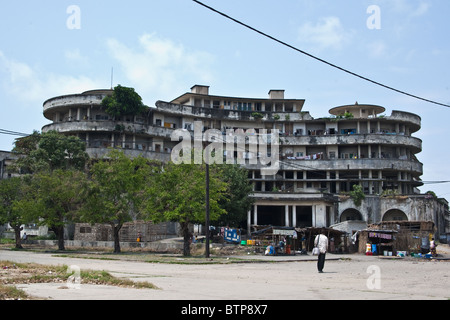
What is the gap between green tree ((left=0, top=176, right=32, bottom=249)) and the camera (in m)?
42.8

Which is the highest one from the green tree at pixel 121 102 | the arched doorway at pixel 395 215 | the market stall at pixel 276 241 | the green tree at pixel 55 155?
the green tree at pixel 121 102

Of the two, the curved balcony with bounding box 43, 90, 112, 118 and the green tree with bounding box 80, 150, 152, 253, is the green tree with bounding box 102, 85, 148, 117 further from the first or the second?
the green tree with bounding box 80, 150, 152, 253

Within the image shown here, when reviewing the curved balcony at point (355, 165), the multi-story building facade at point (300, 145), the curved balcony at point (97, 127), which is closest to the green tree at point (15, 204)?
the multi-story building facade at point (300, 145)

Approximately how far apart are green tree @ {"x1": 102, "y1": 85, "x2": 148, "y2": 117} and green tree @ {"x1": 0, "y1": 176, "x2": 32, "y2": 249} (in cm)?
1681

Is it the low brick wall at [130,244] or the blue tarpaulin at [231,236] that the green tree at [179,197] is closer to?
the low brick wall at [130,244]

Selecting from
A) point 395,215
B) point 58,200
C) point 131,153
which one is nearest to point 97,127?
point 131,153

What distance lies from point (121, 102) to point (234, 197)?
20.7 meters

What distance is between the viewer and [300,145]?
7175 centimetres

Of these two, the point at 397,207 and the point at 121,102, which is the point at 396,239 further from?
the point at 121,102

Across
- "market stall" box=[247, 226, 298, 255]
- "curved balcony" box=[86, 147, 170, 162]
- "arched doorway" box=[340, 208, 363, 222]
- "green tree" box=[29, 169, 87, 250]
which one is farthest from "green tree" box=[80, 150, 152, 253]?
"arched doorway" box=[340, 208, 363, 222]

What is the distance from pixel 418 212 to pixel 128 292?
55984mm

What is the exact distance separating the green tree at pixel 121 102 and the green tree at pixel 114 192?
22.2 m

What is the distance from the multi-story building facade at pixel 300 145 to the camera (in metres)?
62.2
